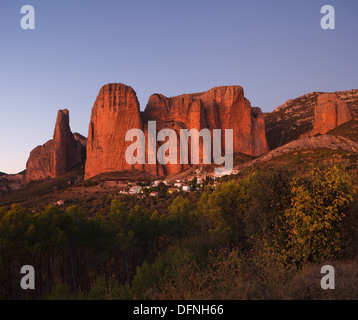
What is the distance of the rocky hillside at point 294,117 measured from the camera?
4136 inches

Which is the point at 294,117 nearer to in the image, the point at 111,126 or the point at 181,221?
the point at 111,126

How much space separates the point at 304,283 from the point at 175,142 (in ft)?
301

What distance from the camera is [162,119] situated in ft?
357

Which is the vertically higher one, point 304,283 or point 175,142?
point 175,142

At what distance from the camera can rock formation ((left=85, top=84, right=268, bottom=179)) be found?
9769cm

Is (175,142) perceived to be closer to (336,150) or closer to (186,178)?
(186,178)

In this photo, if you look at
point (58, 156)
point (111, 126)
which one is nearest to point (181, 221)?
point (111, 126)

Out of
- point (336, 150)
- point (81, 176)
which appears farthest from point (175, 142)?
point (336, 150)

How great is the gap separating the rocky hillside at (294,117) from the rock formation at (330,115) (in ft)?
21.0

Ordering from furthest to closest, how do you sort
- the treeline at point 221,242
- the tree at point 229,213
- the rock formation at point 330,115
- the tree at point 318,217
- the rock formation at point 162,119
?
the rock formation at point 162,119 < the rock formation at point 330,115 < the tree at point 229,213 < the tree at point 318,217 < the treeline at point 221,242

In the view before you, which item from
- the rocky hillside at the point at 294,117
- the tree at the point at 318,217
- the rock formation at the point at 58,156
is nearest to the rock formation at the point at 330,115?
the rocky hillside at the point at 294,117

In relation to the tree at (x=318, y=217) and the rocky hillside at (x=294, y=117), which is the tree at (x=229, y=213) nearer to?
the tree at (x=318, y=217)

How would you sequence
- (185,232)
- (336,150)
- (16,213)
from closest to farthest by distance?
(16,213), (185,232), (336,150)

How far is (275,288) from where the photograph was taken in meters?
6.63
